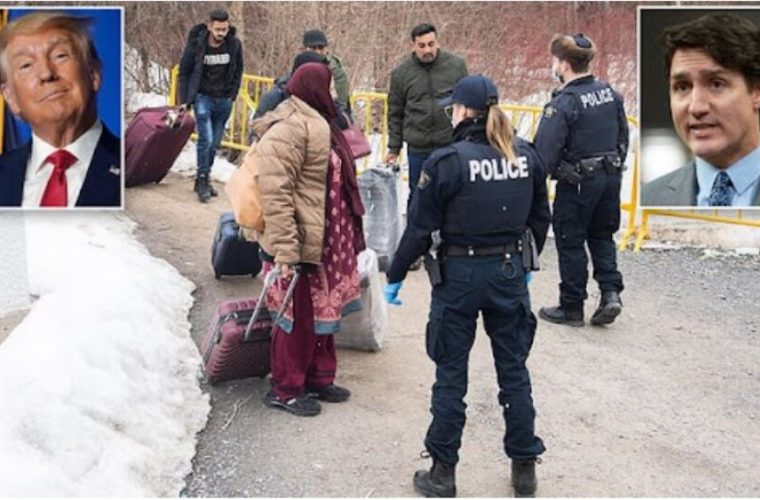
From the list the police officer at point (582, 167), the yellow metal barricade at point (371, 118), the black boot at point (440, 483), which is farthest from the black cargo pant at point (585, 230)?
the yellow metal barricade at point (371, 118)

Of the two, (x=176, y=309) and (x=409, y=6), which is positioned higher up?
(x=409, y=6)

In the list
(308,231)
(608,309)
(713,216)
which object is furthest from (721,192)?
(308,231)

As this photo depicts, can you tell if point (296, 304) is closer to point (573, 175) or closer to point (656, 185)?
point (573, 175)

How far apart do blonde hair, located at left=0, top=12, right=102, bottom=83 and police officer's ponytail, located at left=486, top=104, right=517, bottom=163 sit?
297 centimetres

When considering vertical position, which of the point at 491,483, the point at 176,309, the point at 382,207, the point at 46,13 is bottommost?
the point at 491,483

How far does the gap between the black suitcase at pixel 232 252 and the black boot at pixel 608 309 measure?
79.7 inches

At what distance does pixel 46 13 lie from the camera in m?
5.46

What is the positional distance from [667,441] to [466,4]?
29.5 ft

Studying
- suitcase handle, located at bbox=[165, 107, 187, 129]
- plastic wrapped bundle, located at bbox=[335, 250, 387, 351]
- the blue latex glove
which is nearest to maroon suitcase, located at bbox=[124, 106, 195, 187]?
suitcase handle, located at bbox=[165, 107, 187, 129]

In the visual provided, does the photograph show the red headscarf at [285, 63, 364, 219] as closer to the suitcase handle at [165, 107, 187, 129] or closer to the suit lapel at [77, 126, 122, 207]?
the suit lapel at [77, 126, 122, 207]

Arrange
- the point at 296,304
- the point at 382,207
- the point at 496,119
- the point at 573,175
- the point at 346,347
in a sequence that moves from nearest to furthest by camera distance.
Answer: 1. the point at 496,119
2. the point at 296,304
3. the point at 346,347
4. the point at 573,175
5. the point at 382,207

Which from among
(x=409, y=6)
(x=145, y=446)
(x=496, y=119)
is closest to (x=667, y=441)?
(x=496, y=119)

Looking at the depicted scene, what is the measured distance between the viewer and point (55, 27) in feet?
17.9

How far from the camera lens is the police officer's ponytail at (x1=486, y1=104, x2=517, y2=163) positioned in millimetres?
3475
